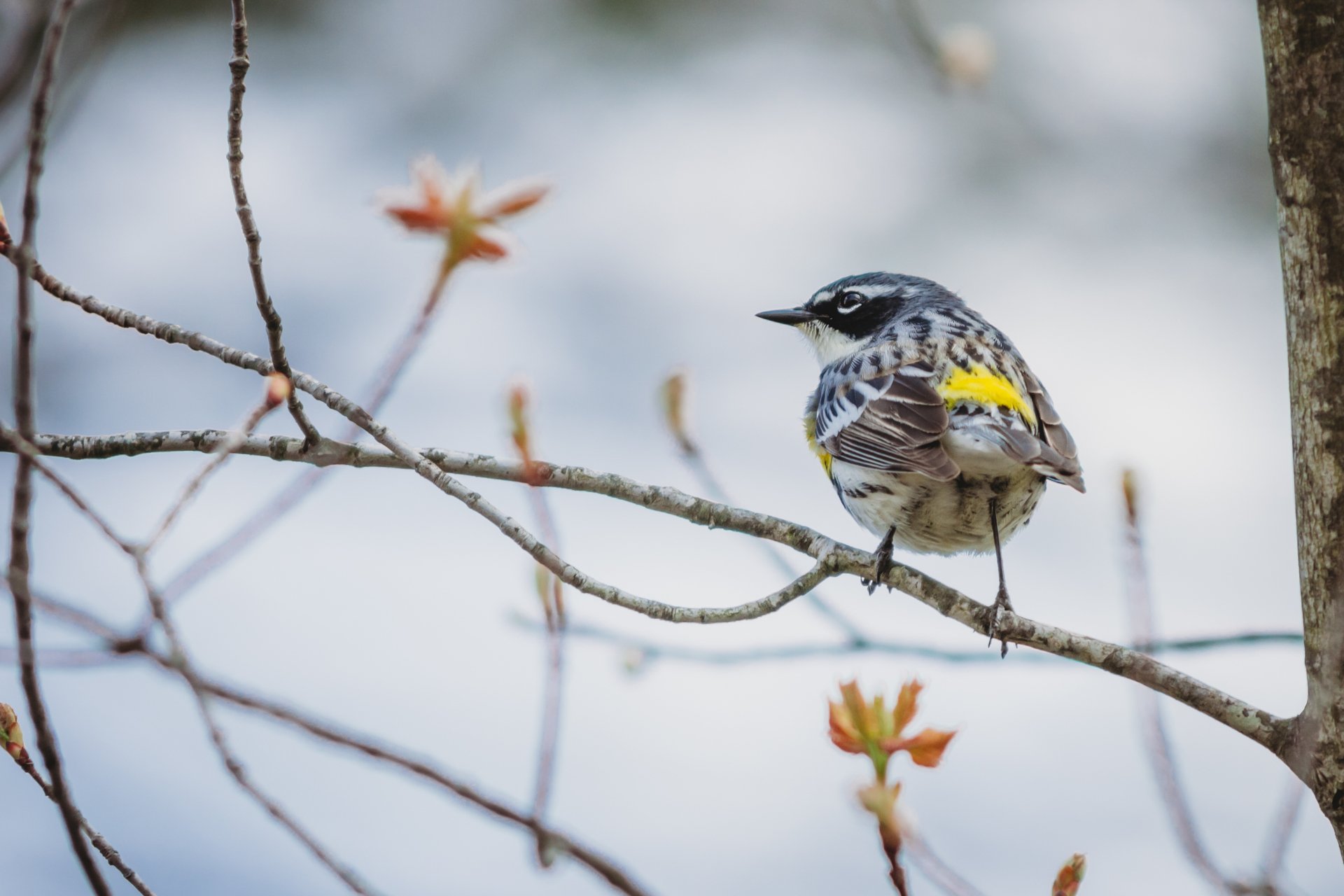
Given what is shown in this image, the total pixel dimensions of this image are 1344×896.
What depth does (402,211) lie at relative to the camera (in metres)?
1.70

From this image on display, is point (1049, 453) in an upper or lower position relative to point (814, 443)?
lower

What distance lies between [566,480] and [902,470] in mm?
1200

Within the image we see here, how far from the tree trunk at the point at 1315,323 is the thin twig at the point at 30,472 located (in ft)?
7.27

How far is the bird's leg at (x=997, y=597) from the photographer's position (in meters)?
3.23

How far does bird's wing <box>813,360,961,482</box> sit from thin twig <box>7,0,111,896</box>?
9.37ft

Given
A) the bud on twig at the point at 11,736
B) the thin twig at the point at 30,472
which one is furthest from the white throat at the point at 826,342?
the thin twig at the point at 30,472

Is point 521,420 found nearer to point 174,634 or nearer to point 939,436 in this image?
point 174,634

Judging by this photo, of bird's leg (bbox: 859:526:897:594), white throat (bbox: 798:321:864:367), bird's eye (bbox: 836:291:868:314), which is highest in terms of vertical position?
bird's eye (bbox: 836:291:868:314)

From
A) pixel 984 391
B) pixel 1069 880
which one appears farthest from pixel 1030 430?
pixel 1069 880

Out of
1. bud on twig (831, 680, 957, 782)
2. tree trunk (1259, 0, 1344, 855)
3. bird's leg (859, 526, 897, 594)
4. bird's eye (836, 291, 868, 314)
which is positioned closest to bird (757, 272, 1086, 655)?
bird's leg (859, 526, 897, 594)

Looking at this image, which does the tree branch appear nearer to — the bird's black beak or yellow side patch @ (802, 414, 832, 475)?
yellow side patch @ (802, 414, 832, 475)

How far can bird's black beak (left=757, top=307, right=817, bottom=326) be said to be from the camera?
19.7 feet

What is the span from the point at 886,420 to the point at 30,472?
3260mm

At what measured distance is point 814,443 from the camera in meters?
5.07
